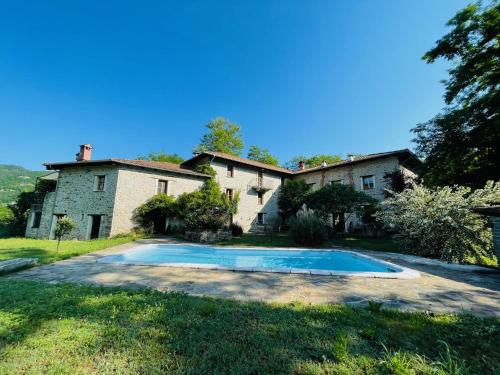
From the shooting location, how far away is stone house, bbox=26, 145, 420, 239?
1501 cm

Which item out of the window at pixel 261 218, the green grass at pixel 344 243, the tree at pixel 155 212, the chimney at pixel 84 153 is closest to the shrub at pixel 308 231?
the green grass at pixel 344 243

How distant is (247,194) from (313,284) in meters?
17.0

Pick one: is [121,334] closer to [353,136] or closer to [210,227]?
[210,227]

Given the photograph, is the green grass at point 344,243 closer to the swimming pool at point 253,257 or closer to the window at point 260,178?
the swimming pool at point 253,257

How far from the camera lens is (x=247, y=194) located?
21.3m

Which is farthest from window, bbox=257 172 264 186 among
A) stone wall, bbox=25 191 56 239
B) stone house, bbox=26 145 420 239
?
stone wall, bbox=25 191 56 239

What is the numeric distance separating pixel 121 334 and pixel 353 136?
1967cm

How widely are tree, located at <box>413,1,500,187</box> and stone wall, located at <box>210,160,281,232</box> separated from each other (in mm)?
13253

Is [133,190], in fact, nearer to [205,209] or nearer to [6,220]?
[205,209]

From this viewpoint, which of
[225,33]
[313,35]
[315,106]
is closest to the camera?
[313,35]

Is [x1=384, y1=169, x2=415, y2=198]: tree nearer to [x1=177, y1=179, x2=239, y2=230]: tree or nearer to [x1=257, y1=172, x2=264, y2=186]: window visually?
[x1=257, y1=172, x2=264, y2=186]: window

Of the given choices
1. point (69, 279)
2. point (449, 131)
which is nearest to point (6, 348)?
point (69, 279)

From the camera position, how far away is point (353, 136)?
18188mm

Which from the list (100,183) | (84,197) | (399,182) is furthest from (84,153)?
(399,182)
